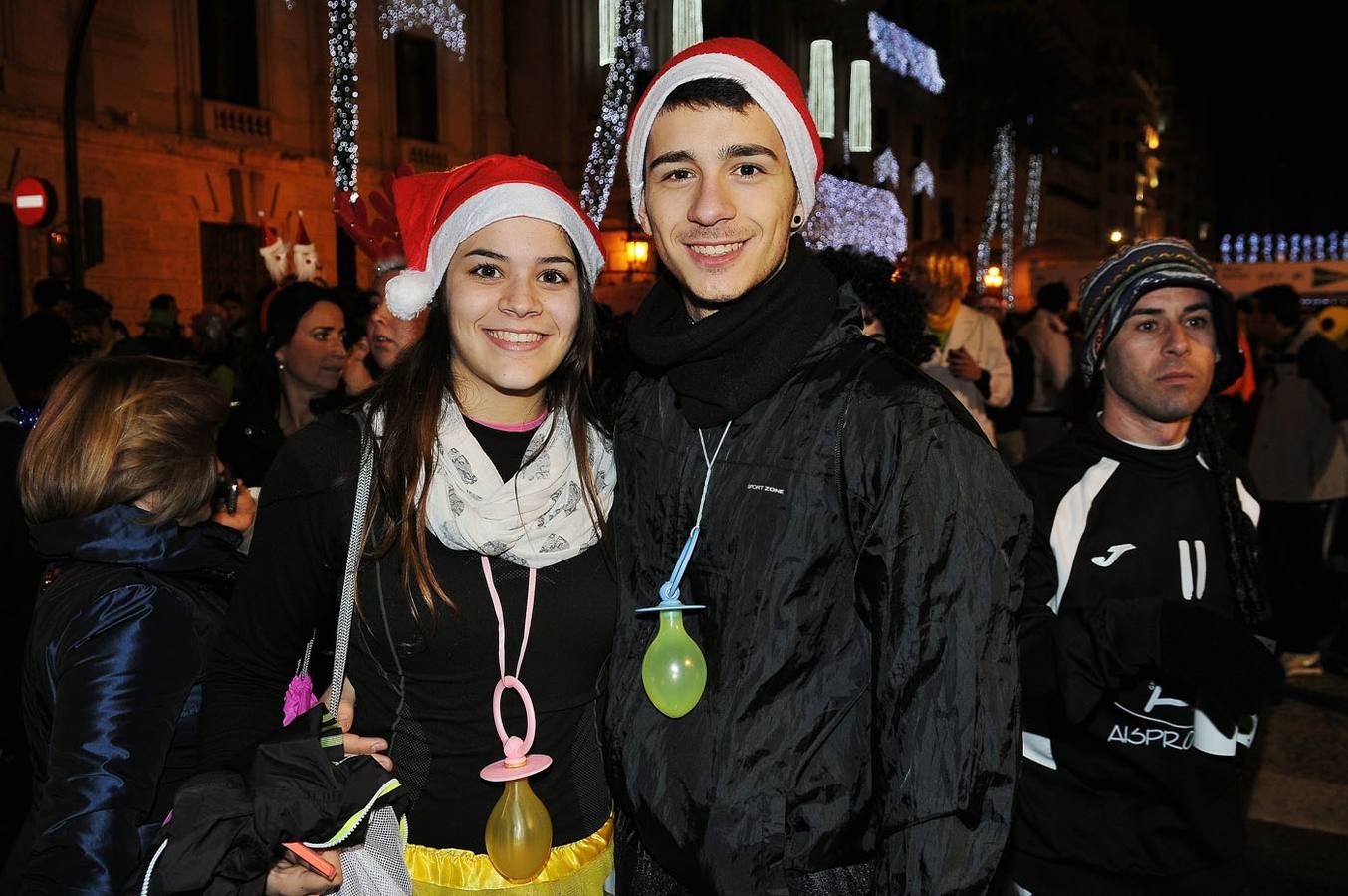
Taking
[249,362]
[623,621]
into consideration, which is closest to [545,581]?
[623,621]

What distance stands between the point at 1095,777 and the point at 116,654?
2.19m

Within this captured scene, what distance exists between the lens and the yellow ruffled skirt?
215 cm

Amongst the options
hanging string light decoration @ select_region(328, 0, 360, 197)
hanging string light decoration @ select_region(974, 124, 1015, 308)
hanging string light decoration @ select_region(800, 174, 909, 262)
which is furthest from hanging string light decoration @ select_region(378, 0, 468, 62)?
hanging string light decoration @ select_region(974, 124, 1015, 308)

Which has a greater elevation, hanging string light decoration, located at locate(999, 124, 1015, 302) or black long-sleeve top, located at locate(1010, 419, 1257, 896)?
hanging string light decoration, located at locate(999, 124, 1015, 302)

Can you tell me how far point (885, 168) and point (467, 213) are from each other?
37.0 meters

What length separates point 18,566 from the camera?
363 centimetres

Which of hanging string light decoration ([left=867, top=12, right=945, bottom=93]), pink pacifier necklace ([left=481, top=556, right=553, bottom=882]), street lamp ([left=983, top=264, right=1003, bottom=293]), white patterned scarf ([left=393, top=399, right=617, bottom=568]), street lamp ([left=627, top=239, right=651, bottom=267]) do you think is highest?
hanging string light decoration ([left=867, top=12, right=945, bottom=93])

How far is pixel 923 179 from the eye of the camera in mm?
40812

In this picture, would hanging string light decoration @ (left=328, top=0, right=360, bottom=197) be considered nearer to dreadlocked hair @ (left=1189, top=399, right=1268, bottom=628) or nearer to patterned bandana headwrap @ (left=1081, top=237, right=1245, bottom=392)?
patterned bandana headwrap @ (left=1081, top=237, right=1245, bottom=392)

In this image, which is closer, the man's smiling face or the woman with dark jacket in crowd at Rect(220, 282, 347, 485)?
the man's smiling face

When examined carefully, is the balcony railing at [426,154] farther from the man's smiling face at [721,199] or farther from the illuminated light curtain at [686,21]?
the man's smiling face at [721,199]

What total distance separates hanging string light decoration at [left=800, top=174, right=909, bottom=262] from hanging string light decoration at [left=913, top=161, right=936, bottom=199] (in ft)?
10.2

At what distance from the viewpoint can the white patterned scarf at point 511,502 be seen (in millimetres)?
2189

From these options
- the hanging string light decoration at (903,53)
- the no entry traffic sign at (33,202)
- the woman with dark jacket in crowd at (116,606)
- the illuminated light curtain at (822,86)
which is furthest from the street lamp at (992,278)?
the woman with dark jacket in crowd at (116,606)
